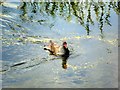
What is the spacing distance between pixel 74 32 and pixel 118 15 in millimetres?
637

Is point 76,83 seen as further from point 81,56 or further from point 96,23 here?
point 96,23

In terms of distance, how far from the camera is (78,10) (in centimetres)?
490

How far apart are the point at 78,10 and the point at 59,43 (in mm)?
569

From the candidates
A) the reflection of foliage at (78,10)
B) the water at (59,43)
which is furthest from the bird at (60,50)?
the reflection of foliage at (78,10)

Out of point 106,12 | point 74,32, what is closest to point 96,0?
point 106,12

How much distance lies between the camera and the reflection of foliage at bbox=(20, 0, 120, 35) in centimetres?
482

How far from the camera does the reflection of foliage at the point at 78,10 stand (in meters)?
4.82

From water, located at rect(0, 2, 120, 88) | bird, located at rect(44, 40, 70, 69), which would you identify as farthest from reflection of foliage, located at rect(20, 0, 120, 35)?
bird, located at rect(44, 40, 70, 69)

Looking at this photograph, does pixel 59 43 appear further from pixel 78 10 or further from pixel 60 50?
pixel 78 10

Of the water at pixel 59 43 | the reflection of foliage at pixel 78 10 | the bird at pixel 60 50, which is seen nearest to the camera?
the water at pixel 59 43

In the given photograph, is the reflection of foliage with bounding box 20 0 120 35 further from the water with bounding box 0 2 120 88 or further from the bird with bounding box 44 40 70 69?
the bird with bounding box 44 40 70 69

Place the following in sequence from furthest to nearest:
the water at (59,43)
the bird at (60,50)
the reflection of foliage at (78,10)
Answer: the reflection of foliage at (78,10)
the bird at (60,50)
the water at (59,43)

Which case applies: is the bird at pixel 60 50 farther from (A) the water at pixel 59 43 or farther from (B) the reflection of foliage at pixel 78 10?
(B) the reflection of foliage at pixel 78 10

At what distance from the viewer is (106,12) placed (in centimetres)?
491
